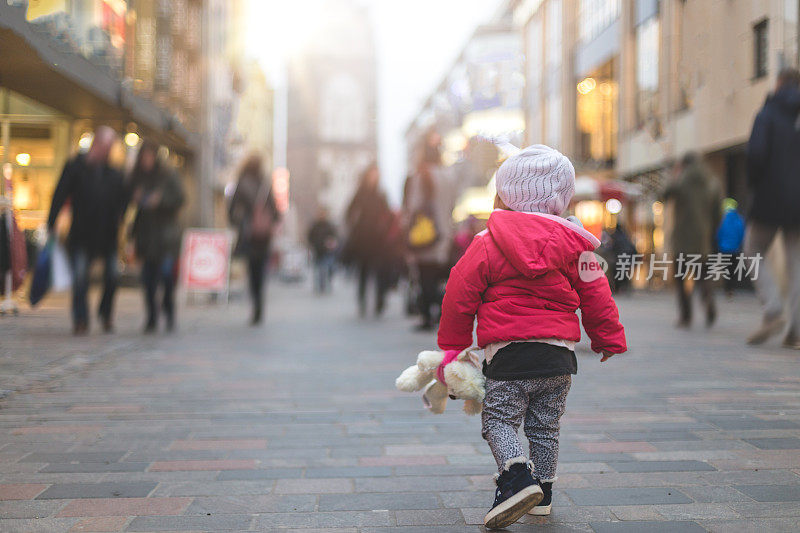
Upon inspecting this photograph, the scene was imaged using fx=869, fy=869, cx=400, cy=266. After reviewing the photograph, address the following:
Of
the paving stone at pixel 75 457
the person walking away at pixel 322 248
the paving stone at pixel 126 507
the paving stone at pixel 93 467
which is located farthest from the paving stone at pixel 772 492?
the person walking away at pixel 322 248

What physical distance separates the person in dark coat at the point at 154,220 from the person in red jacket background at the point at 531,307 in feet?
19.8

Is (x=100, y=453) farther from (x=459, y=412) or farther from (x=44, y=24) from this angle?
(x=44, y=24)

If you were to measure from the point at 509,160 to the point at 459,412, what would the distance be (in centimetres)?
196

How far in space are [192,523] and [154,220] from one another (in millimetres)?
6082

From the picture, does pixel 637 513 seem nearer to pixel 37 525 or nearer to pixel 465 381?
pixel 465 381

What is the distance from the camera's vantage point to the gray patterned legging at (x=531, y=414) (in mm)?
2670

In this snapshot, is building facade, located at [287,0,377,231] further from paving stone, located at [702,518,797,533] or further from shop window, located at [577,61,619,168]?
paving stone, located at [702,518,797,533]

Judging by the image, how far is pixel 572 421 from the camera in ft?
13.6

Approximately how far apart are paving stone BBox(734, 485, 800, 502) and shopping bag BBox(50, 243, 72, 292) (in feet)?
21.0

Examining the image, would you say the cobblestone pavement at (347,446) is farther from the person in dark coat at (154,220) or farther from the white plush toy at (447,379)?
the person in dark coat at (154,220)

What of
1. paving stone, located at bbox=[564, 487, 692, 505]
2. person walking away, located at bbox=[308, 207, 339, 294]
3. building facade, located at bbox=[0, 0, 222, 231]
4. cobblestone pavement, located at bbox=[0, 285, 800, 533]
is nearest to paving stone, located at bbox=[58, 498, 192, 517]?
cobblestone pavement, located at bbox=[0, 285, 800, 533]

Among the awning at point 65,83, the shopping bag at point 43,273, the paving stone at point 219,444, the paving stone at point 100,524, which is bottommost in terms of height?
the paving stone at point 219,444

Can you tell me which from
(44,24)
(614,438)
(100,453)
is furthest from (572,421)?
(44,24)

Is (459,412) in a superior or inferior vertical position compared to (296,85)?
inferior
